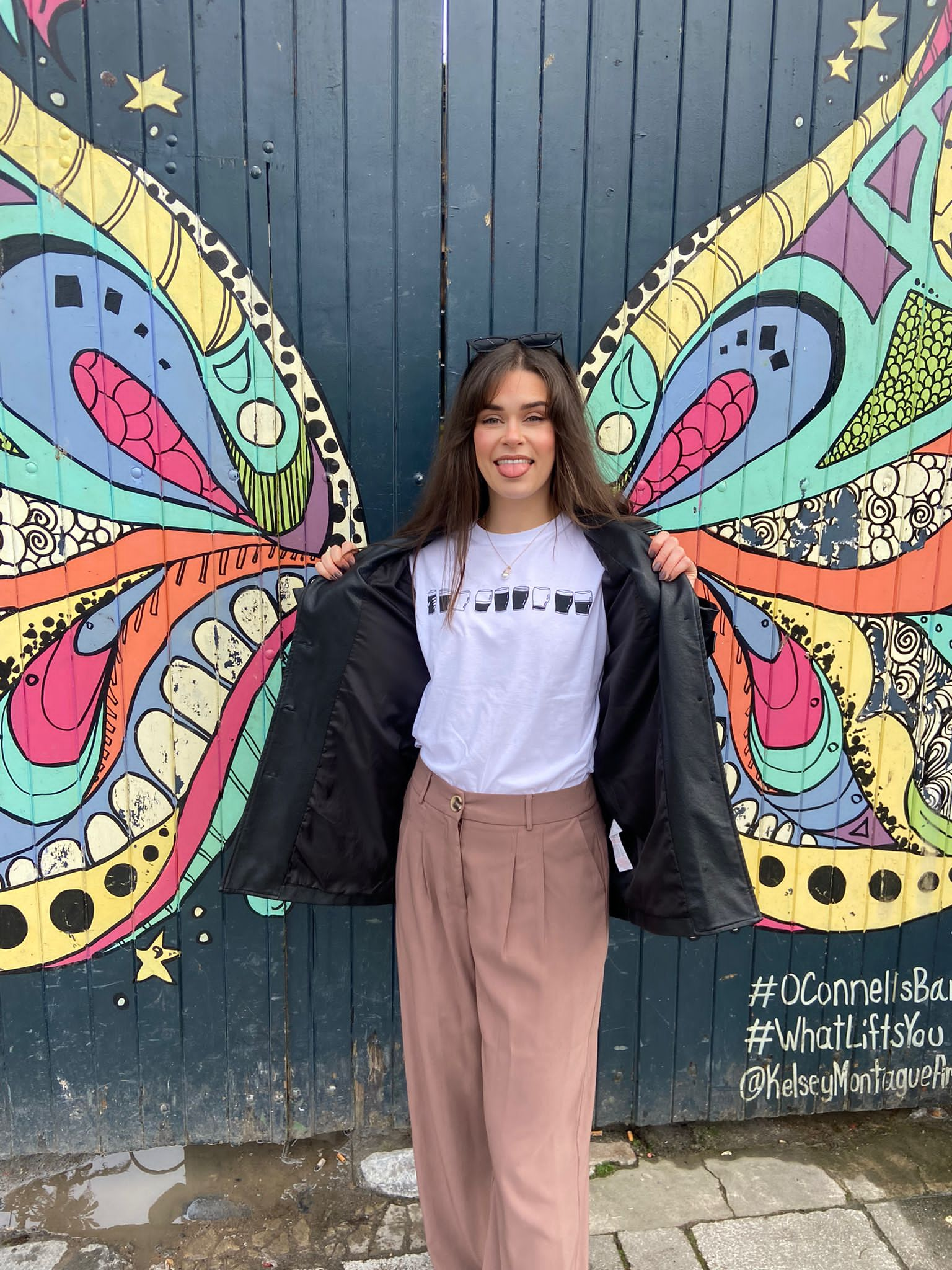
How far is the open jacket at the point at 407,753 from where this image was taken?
1.83 metres

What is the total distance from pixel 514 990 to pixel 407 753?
0.60 metres

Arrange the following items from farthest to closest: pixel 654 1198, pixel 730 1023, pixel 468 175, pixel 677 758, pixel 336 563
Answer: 1. pixel 730 1023
2. pixel 654 1198
3. pixel 468 175
4. pixel 336 563
5. pixel 677 758

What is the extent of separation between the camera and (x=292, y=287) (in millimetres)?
2449

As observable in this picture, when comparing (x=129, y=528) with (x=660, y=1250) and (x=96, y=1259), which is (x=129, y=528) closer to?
(x=96, y=1259)

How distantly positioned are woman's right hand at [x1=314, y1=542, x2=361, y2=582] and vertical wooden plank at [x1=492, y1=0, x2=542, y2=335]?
2.76 ft

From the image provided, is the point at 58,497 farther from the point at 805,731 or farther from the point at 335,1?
the point at 805,731

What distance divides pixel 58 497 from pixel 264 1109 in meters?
1.92

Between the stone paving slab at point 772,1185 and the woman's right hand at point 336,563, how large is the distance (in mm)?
2087

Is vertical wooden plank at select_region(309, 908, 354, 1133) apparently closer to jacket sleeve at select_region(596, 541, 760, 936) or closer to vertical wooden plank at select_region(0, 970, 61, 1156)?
vertical wooden plank at select_region(0, 970, 61, 1156)

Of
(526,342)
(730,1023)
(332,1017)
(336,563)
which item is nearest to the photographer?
(526,342)

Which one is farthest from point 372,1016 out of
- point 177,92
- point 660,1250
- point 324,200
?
point 177,92

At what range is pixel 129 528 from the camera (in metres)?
2.48

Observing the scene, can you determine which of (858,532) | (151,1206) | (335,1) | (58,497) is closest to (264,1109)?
(151,1206)

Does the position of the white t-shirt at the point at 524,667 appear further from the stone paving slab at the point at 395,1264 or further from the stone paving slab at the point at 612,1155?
the stone paving slab at the point at 612,1155
